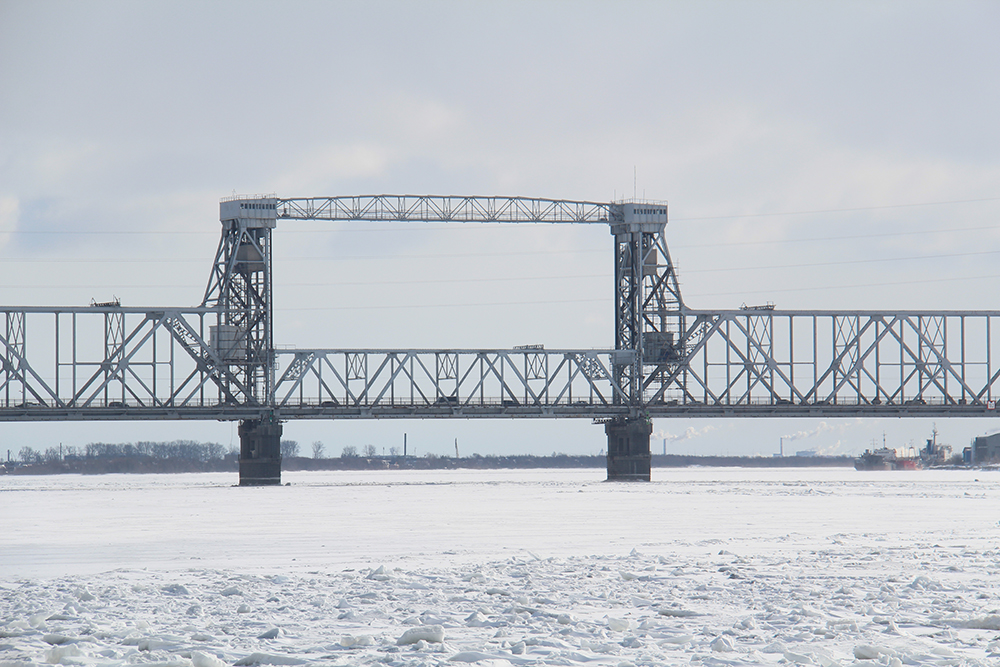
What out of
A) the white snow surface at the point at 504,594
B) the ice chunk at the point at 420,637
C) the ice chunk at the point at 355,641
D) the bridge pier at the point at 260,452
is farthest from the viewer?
the bridge pier at the point at 260,452

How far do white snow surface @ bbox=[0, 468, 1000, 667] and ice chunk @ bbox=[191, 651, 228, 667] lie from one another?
27 mm

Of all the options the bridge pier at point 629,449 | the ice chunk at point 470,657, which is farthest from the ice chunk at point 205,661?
the bridge pier at point 629,449

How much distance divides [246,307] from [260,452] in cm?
951

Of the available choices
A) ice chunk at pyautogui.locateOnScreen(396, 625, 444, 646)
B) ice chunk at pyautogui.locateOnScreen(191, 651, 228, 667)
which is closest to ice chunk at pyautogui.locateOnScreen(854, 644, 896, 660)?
ice chunk at pyautogui.locateOnScreen(396, 625, 444, 646)

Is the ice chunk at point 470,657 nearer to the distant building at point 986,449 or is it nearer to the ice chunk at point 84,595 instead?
the ice chunk at point 84,595

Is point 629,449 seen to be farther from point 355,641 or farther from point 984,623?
point 355,641

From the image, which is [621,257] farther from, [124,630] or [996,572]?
[124,630]

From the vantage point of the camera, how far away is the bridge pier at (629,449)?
251 ft

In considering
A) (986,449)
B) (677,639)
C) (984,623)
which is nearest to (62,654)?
(677,639)

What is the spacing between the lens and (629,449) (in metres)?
77.3

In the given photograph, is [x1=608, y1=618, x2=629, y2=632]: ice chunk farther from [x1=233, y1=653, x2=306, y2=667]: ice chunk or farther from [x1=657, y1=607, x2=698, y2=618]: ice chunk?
[x1=233, y1=653, x2=306, y2=667]: ice chunk

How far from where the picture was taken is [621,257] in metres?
80.1

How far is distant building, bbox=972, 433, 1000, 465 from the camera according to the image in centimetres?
17921

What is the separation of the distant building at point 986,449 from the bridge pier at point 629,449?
391 feet
